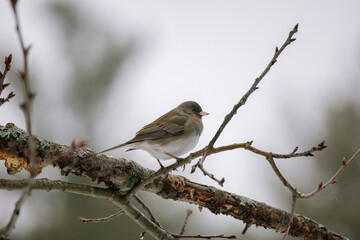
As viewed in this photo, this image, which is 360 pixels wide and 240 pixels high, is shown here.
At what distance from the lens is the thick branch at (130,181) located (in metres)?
1.85

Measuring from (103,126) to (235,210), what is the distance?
265 inches

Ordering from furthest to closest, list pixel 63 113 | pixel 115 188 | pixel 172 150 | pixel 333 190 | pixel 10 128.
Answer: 1. pixel 63 113
2. pixel 333 190
3. pixel 172 150
4. pixel 115 188
5. pixel 10 128

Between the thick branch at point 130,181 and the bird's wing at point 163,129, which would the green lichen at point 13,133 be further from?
the bird's wing at point 163,129

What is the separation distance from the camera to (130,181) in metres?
2.12

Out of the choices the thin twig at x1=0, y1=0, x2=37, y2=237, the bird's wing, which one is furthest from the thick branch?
the bird's wing

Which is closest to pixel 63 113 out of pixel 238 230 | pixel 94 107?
pixel 94 107

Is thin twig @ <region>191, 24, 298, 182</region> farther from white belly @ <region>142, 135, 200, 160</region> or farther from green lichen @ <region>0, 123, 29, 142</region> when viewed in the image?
white belly @ <region>142, 135, 200, 160</region>

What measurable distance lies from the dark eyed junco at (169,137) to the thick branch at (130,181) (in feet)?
2.10

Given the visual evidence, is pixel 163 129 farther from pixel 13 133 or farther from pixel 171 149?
pixel 13 133

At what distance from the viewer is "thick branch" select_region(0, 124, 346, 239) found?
6.06 feet

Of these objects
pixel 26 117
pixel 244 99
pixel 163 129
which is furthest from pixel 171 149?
pixel 26 117

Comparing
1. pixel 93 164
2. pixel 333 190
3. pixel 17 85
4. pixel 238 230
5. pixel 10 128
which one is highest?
pixel 10 128

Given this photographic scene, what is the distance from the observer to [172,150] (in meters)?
3.06

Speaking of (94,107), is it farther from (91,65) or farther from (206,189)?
(206,189)
